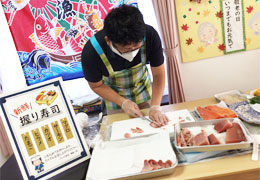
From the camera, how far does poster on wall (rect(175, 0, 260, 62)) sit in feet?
8.56

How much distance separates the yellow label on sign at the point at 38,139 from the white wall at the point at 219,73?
2.16 m

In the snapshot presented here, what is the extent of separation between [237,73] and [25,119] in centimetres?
273

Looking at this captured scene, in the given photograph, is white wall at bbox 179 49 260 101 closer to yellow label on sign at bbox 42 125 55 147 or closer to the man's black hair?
the man's black hair

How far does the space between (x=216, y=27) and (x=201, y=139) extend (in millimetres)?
2068

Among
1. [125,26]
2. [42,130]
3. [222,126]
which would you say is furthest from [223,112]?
[42,130]

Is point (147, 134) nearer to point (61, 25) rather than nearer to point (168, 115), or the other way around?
point (168, 115)

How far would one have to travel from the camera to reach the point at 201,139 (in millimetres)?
1048

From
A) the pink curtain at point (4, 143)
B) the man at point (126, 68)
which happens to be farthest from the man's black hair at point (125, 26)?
the pink curtain at point (4, 143)

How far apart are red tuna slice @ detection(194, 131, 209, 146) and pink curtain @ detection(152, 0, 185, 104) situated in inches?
66.1

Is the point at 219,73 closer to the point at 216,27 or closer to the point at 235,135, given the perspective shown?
the point at 216,27

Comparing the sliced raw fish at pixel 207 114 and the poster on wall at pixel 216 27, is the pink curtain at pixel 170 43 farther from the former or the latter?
the sliced raw fish at pixel 207 114

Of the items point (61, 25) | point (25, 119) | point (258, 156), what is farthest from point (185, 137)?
point (61, 25)

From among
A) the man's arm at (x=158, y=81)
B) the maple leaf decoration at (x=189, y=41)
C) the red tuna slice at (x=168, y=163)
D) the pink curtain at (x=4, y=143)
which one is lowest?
the pink curtain at (x=4, y=143)

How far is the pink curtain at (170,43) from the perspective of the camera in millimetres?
2574
